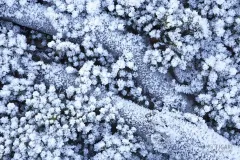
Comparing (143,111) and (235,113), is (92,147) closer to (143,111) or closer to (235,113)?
(143,111)

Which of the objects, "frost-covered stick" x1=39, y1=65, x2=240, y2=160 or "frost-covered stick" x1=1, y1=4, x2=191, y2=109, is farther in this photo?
"frost-covered stick" x1=1, y1=4, x2=191, y2=109

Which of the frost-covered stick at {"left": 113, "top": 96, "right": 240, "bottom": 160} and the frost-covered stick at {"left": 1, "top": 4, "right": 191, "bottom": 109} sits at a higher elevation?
the frost-covered stick at {"left": 1, "top": 4, "right": 191, "bottom": 109}

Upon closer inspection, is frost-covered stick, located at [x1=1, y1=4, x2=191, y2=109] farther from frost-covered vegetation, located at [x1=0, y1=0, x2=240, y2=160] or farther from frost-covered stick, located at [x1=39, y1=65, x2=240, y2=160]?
frost-covered stick, located at [x1=39, y1=65, x2=240, y2=160]

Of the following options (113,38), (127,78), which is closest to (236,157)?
(127,78)

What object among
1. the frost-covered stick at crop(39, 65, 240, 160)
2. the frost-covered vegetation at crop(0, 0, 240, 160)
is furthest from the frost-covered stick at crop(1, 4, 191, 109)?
the frost-covered stick at crop(39, 65, 240, 160)

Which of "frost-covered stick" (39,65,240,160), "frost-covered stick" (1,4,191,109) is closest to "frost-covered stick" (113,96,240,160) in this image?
"frost-covered stick" (39,65,240,160)

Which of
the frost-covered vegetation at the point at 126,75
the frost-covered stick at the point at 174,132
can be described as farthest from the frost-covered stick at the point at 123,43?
the frost-covered stick at the point at 174,132

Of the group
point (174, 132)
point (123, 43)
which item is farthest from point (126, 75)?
point (174, 132)

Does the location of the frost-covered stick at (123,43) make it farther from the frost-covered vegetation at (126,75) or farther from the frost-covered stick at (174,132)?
the frost-covered stick at (174,132)
